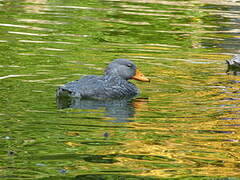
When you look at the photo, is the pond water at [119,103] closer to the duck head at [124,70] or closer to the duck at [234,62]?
the duck at [234,62]

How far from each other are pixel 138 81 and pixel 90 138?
5.41 meters

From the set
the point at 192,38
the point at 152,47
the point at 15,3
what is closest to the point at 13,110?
the point at 152,47

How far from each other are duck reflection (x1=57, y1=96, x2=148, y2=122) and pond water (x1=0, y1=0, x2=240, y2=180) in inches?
0.7

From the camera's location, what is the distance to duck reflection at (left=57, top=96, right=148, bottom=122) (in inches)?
431

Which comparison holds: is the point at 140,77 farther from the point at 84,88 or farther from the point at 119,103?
the point at 84,88

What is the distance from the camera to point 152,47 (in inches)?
680

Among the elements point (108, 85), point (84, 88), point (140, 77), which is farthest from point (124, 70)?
point (84, 88)

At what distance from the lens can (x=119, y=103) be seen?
12039mm

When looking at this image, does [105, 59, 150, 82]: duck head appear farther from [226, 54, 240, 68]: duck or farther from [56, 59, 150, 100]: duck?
[226, 54, 240, 68]: duck

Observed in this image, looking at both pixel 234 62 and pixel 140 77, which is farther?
pixel 234 62

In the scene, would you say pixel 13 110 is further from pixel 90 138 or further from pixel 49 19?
pixel 49 19

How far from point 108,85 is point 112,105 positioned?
65cm

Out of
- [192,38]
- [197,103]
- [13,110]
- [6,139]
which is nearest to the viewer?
[6,139]

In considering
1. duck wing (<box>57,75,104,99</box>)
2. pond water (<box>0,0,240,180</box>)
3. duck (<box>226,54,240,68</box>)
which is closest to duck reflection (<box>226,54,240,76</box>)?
duck (<box>226,54,240,68</box>)
